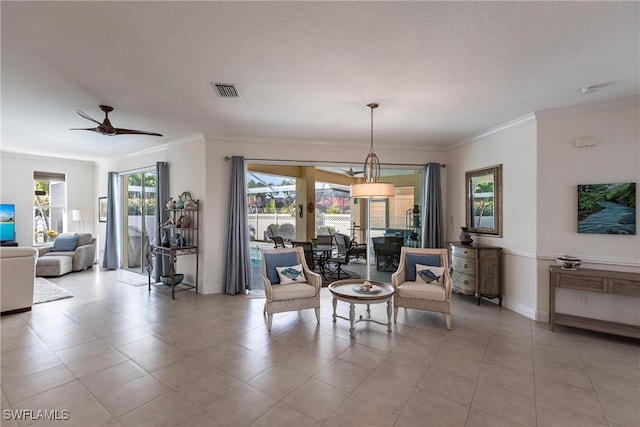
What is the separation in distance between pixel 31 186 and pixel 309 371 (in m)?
8.54

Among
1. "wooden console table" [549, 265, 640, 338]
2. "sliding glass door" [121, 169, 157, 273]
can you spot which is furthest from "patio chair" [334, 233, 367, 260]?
"sliding glass door" [121, 169, 157, 273]

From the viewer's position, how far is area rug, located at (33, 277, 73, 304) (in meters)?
4.89

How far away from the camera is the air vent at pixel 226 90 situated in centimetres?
320

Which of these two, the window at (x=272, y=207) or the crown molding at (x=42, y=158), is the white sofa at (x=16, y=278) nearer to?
the window at (x=272, y=207)

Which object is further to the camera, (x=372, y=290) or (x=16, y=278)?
(x=16, y=278)

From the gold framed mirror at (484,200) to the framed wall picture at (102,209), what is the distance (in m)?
8.71

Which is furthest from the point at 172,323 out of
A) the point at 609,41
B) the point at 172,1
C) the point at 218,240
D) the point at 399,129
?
the point at 609,41

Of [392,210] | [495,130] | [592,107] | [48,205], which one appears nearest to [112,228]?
[48,205]

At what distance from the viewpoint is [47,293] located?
5184mm

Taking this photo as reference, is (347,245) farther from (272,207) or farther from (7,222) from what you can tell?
(7,222)

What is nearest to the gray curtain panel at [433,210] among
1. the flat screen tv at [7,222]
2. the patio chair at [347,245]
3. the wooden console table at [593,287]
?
the patio chair at [347,245]

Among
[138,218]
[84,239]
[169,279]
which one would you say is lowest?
[169,279]

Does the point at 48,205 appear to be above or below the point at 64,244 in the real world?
above

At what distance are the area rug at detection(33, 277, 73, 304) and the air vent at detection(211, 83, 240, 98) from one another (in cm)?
446
